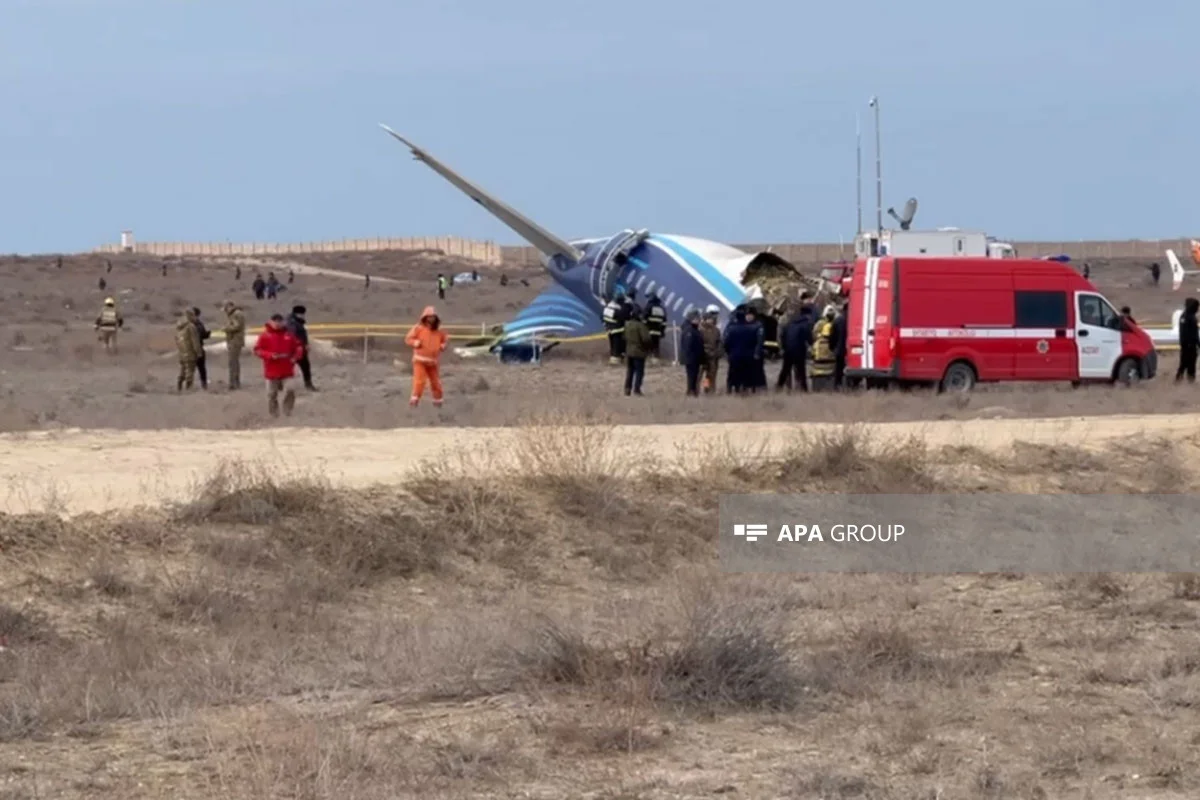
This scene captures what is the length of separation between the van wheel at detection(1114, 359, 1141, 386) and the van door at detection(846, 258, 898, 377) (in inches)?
162

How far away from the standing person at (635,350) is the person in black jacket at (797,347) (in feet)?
6.79

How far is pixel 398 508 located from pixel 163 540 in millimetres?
2096

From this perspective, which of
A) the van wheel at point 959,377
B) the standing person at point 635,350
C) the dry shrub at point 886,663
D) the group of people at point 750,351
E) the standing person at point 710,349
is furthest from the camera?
the van wheel at point 959,377

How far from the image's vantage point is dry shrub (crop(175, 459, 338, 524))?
14.9 metres

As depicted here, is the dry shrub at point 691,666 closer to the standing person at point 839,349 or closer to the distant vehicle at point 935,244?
the standing person at point 839,349

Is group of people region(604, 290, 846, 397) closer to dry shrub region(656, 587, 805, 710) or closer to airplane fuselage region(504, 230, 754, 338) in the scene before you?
airplane fuselage region(504, 230, 754, 338)

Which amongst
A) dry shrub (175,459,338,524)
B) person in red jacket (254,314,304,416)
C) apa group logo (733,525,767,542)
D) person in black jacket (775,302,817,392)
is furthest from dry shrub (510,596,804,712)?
person in black jacket (775,302,817,392)

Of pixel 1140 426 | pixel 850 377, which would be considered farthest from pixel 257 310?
pixel 1140 426

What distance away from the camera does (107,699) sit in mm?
9711

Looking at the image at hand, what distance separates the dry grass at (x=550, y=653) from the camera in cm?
846

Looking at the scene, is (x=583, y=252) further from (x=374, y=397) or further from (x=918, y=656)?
(x=918, y=656)

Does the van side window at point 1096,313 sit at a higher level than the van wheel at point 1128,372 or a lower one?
higher
